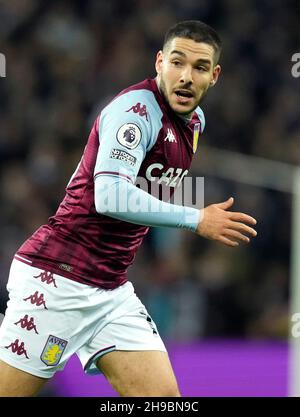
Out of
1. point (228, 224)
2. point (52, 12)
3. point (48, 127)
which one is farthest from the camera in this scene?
point (52, 12)

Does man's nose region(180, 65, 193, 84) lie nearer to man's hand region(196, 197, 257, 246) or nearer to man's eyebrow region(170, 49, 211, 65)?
man's eyebrow region(170, 49, 211, 65)

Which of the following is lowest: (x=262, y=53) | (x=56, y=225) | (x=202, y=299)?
(x=202, y=299)

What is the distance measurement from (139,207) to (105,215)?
0.83 feet

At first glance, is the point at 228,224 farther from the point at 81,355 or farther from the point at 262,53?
the point at 262,53

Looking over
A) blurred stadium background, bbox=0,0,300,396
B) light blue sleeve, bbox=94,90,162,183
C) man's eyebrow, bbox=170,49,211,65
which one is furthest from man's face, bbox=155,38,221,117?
blurred stadium background, bbox=0,0,300,396

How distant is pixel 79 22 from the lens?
10898mm

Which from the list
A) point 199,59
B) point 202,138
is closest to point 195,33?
point 199,59

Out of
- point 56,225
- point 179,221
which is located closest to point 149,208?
point 179,221

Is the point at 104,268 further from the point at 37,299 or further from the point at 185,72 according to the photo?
the point at 185,72

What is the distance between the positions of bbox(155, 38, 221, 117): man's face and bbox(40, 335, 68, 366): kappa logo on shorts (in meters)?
1.15

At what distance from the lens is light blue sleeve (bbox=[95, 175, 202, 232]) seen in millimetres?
4023

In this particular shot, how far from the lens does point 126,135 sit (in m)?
4.09
